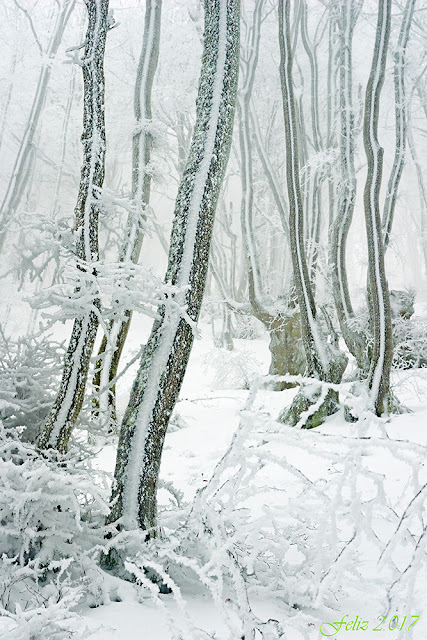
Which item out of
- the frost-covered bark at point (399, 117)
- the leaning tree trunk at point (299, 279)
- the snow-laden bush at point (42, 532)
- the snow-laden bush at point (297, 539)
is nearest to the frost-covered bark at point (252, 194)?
the leaning tree trunk at point (299, 279)

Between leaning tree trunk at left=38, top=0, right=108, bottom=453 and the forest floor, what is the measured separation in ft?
2.59

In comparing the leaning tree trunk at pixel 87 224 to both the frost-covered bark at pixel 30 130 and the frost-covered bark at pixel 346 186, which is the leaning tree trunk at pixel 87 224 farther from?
the frost-covered bark at pixel 30 130

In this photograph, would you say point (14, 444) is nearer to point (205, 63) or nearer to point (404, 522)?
point (404, 522)

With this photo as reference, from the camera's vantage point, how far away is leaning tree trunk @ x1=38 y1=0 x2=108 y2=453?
242 cm

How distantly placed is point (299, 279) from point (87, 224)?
146 inches

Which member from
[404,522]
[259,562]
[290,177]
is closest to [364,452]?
[404,522]

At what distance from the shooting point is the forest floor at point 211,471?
62.9 inches

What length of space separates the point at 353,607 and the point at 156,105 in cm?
1116

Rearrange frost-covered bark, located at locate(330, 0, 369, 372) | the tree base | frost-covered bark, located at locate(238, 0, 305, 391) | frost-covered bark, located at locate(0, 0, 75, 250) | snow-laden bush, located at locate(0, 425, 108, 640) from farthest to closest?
1. frost-covered bark, located at locate(0, 0, 75, 250)
2. frost-covered bark, located at locate(238, 0, 305, 391)
3. frost-covered bark, located at locate(330, 0, 369, 372)
4. the tree base
5. snow-laden bush, located at locate(0, 425, 108, 640)

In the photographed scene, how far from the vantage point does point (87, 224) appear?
2.45 meters

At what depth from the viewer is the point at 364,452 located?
115cm

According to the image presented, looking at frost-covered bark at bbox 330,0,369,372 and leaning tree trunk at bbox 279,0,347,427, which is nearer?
leaning tree trunk at bbox 279,0,347,427

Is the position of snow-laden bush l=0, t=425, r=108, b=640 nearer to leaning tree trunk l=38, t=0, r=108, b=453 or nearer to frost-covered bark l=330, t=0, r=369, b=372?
leaning tree trunk l=38, t=0, r=108, b=453

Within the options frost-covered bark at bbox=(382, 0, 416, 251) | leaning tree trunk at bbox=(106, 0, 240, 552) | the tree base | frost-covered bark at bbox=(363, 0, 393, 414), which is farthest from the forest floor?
frost-covered bark at bbox=(382, 0, 416, 251)
